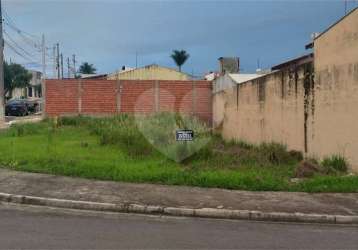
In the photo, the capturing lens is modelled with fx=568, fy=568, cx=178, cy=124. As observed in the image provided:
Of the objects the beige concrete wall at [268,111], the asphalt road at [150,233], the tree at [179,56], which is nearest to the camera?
the asphalt road at [150,233]

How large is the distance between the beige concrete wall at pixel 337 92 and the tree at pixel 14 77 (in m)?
71.5

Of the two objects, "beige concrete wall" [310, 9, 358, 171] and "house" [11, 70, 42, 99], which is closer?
"beige concrete wall" [310, 9, 358, 171]

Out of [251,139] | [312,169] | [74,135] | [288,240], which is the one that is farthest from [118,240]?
[74,135]

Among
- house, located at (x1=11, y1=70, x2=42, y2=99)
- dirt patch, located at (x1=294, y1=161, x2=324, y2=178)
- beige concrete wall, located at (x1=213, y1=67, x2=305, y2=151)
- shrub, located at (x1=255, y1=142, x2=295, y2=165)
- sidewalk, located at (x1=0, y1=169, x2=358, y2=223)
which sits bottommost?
sidewalk, located at (x1=0, y1=169, x2=358, y2=223)

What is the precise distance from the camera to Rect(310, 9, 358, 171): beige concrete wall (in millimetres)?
14188

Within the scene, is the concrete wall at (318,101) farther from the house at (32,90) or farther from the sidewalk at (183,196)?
the house at (32,90)

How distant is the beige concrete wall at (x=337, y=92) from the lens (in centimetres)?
1419

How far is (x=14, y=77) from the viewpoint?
8344cm

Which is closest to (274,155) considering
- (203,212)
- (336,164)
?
(336,164)

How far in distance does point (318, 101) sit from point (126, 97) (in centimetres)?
2497

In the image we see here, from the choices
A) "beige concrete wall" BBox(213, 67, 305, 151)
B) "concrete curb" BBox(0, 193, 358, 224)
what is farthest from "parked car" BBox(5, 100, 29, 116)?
"concrete curb" BBox(0, 193, 358, 224)

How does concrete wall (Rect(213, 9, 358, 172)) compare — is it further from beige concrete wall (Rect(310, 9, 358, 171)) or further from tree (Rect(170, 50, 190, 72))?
tree (Rect(170, 50, 190, 72))

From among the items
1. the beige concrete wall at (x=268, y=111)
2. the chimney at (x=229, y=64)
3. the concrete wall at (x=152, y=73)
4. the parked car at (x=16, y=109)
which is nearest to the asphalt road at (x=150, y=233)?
the beige concrete wall at (x=268, y=111)

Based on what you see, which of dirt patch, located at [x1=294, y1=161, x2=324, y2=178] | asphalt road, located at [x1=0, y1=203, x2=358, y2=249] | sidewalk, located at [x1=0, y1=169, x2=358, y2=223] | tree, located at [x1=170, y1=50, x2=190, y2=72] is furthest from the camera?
tree, located at [x1=170, y1=50, x2=190, y2=72]
